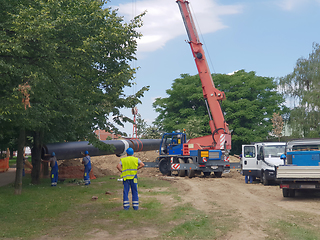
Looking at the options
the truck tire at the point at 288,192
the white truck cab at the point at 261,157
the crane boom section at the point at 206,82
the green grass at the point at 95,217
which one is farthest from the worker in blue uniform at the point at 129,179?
the crane boom section at the point at 206,82

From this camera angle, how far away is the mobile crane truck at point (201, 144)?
2239 cm

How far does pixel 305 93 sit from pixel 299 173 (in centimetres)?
3132

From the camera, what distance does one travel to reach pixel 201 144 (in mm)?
23969

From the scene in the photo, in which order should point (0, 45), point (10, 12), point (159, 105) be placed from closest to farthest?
point (0, 45) < point (10, 12) < point (159, 105)

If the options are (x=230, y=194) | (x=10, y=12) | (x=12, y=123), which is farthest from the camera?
(x=230, y=194)

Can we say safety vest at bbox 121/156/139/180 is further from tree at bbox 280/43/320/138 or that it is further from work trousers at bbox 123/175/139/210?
tree at bbox 280/43/320/138

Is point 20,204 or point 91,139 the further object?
point 91,139

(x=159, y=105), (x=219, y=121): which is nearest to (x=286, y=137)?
(x=159, y=105)

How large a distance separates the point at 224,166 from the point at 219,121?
2.91 meters

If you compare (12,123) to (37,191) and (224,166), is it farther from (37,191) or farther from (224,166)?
(224,166)

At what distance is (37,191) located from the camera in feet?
51.7

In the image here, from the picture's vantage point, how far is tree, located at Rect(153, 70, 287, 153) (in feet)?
159

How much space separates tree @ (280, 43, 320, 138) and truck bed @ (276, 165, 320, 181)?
27880 millimetres

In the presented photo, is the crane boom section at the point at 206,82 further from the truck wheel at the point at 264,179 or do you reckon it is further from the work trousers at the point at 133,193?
the work trousers at the point at 133,193
